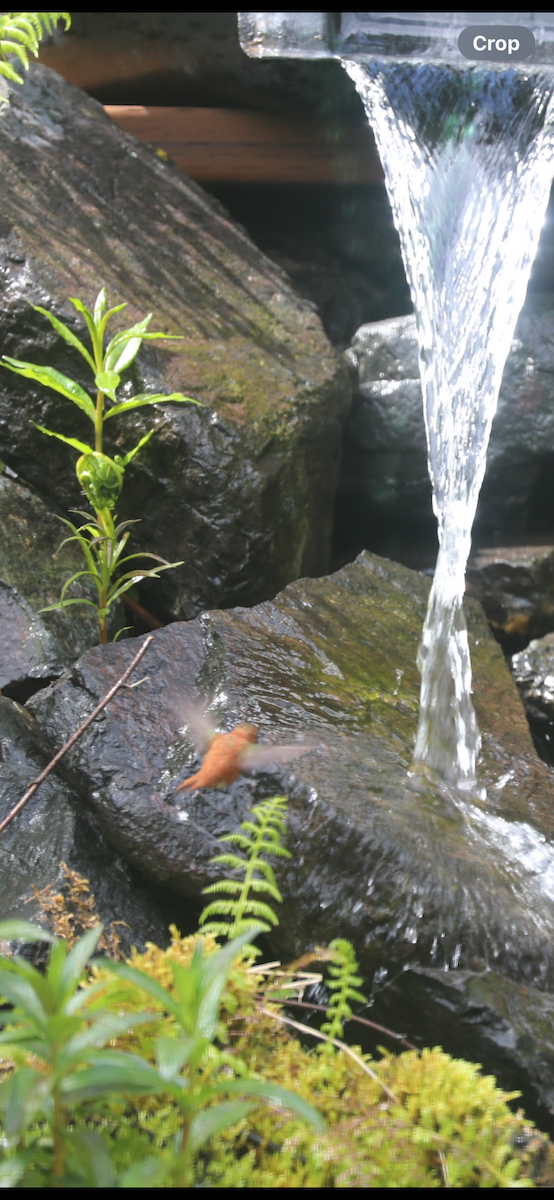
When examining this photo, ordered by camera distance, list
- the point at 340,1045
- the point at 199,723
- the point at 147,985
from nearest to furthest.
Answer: the point at 147,985 → the point at 340,1045 → the point at 199,723

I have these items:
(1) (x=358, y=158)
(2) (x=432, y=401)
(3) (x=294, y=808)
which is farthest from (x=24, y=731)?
(1) (x=358, y=158)

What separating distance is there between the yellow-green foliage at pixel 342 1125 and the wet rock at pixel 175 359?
181 centimetres

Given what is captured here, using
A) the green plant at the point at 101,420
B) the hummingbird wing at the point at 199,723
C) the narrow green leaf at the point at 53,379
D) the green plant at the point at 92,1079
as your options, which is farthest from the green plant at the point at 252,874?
the narrow green leaf at the point at 53,379

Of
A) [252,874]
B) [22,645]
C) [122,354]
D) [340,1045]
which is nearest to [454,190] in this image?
[122,354]

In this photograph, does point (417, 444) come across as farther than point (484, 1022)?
Yes

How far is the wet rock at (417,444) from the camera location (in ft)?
14.0

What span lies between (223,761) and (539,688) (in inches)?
65.8

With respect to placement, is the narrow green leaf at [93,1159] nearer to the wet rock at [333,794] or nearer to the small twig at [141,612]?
the wet rock at [333,794]

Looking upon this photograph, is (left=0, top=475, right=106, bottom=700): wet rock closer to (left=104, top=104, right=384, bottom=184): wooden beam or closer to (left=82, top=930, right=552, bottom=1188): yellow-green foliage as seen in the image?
(left=82, top=930, right=552, bottom=1188): yellow-green foliage

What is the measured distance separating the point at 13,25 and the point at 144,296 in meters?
1.01

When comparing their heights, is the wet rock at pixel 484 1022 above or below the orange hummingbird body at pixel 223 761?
below

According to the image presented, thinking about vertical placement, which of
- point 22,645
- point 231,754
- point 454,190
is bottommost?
point 231,754

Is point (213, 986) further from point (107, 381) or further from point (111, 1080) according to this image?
point (107, 381)

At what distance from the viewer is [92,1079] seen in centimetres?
102
